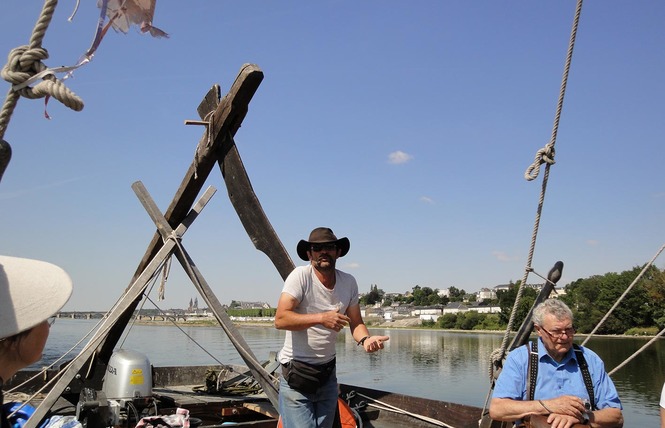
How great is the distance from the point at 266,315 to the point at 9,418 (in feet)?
444

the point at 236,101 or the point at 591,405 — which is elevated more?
the point at 236,101

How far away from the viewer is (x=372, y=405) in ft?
20.9

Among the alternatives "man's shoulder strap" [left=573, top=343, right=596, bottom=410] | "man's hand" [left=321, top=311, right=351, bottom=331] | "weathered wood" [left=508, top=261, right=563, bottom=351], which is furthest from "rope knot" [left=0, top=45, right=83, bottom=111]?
"weathered wood" [left=508, top=261, right=563, bottom=351]

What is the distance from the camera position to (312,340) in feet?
13.1

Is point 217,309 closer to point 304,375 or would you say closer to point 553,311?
point 304,375

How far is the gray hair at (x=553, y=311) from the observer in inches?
142

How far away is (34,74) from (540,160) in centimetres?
386

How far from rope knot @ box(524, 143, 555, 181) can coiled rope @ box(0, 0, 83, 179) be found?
3765 mm

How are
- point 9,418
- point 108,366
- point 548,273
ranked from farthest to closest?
point 108,366 → point 548,273 → point 9,418

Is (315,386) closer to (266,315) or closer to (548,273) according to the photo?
(548,273)

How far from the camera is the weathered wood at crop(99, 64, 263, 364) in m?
5.18

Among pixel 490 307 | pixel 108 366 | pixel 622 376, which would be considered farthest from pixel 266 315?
pixel 108 366

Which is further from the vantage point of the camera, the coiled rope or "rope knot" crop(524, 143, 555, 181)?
"rope knot" crop(524, 143, 555, 181)

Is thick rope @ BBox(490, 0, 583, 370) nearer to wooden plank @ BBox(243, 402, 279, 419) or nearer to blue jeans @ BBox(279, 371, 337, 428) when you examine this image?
blue jeans @ BBox(279, 371, 337, 428)
